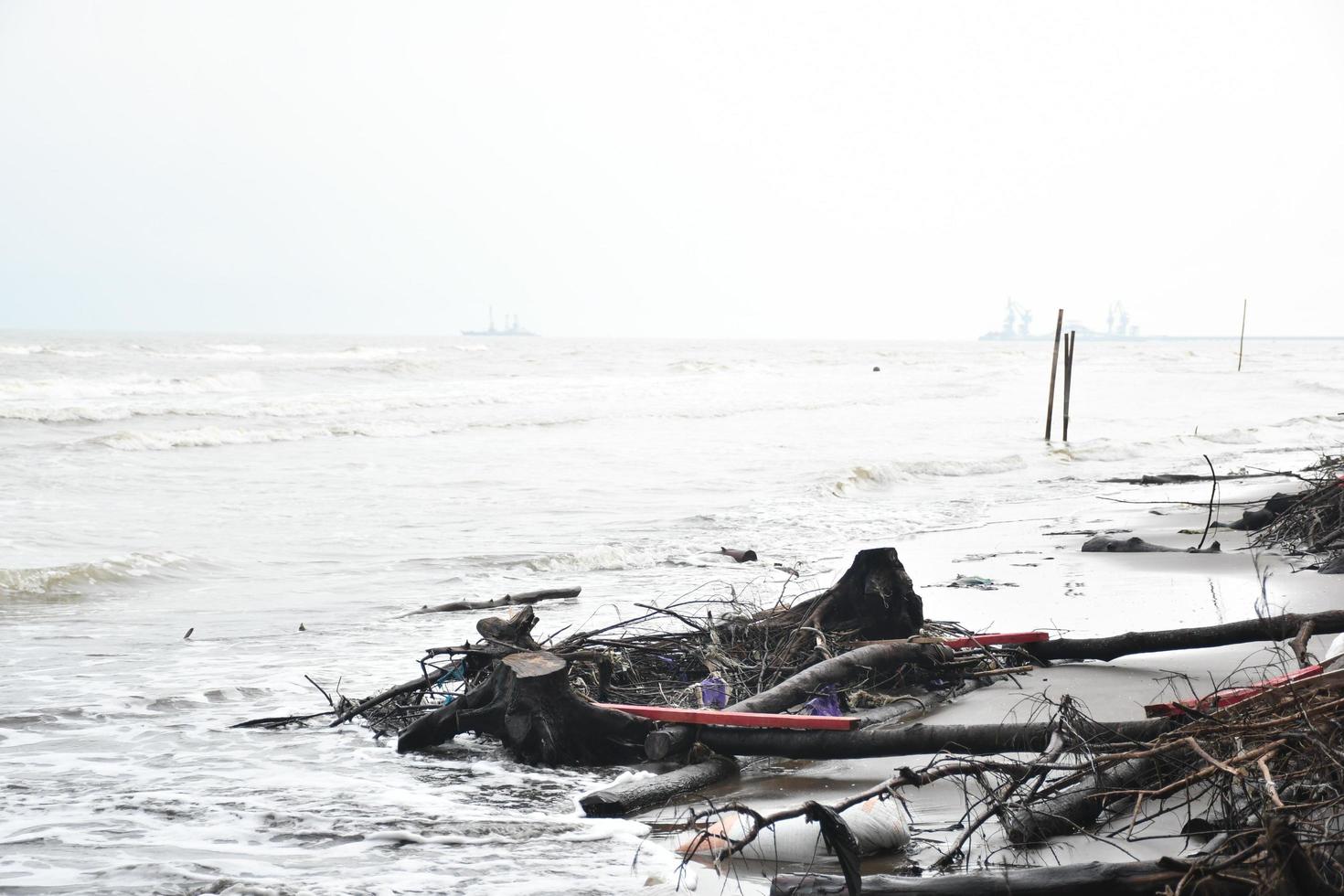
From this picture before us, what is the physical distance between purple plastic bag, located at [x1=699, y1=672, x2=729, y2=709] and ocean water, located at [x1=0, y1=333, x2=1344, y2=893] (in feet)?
2.41

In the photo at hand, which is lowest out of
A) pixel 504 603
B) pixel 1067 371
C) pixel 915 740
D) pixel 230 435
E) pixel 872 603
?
pixel 230 435

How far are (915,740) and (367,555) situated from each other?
7.88 m

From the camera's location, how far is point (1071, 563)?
902 cm

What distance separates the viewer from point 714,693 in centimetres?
509

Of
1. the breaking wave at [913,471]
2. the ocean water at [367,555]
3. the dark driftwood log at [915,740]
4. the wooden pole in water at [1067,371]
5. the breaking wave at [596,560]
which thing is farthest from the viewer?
the wooden pole in water at [1067,371]

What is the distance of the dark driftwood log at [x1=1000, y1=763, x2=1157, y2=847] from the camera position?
127 inches

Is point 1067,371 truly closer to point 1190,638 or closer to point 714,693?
point 1190,638

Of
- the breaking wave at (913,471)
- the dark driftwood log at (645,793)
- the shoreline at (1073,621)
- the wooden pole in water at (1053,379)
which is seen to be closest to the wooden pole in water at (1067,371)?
the wooden pole in water at (1053,379)

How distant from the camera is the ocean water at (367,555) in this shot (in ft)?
13.1

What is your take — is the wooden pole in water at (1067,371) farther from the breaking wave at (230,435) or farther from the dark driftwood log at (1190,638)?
the dark driftwood log at (1190,638)

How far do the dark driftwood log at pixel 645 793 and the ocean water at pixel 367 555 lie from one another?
8 cm

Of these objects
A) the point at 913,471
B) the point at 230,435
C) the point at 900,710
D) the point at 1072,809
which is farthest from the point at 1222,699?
the point at 230,435

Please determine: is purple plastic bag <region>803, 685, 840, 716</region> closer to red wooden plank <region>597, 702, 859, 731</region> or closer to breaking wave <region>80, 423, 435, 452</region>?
red wooden plank <region>597, 702, 859, 731</region>

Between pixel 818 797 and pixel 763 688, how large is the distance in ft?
3.41
